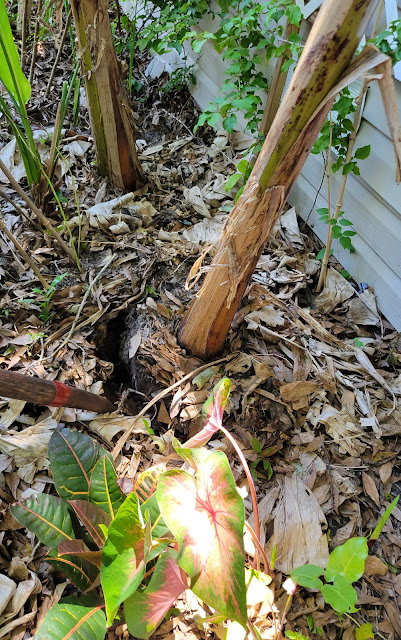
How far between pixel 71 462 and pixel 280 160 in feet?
2.73

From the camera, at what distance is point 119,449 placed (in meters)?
1.25

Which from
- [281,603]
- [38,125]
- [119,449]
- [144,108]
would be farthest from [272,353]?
[144,108]

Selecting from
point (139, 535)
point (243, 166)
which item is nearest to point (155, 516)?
point (139, 535)

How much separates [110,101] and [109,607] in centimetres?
164

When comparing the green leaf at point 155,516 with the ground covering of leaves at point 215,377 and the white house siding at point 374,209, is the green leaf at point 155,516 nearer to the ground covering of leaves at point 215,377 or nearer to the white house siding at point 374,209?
the ground covering of leaves at point 215,377

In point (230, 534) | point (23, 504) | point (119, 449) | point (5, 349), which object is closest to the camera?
point (230, 534)

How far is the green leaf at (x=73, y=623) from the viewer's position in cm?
82

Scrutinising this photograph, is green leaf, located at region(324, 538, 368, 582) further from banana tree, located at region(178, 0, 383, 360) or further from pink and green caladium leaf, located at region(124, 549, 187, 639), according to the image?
banana tree, located at region(178, 0, 383, 360)

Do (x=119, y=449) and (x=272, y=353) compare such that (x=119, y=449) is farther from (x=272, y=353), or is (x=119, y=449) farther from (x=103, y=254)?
(x=103, y=254)

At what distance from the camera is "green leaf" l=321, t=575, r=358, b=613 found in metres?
0.94

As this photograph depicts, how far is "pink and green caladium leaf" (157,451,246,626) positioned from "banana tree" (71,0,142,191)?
4.76ft

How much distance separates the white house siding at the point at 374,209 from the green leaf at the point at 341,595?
35.1 inches

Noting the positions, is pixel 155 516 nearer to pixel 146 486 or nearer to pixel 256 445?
pixel 146 486

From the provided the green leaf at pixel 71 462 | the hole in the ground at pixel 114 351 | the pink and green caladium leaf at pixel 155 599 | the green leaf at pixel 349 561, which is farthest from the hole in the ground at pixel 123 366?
the green leaf at pixel 349 561
